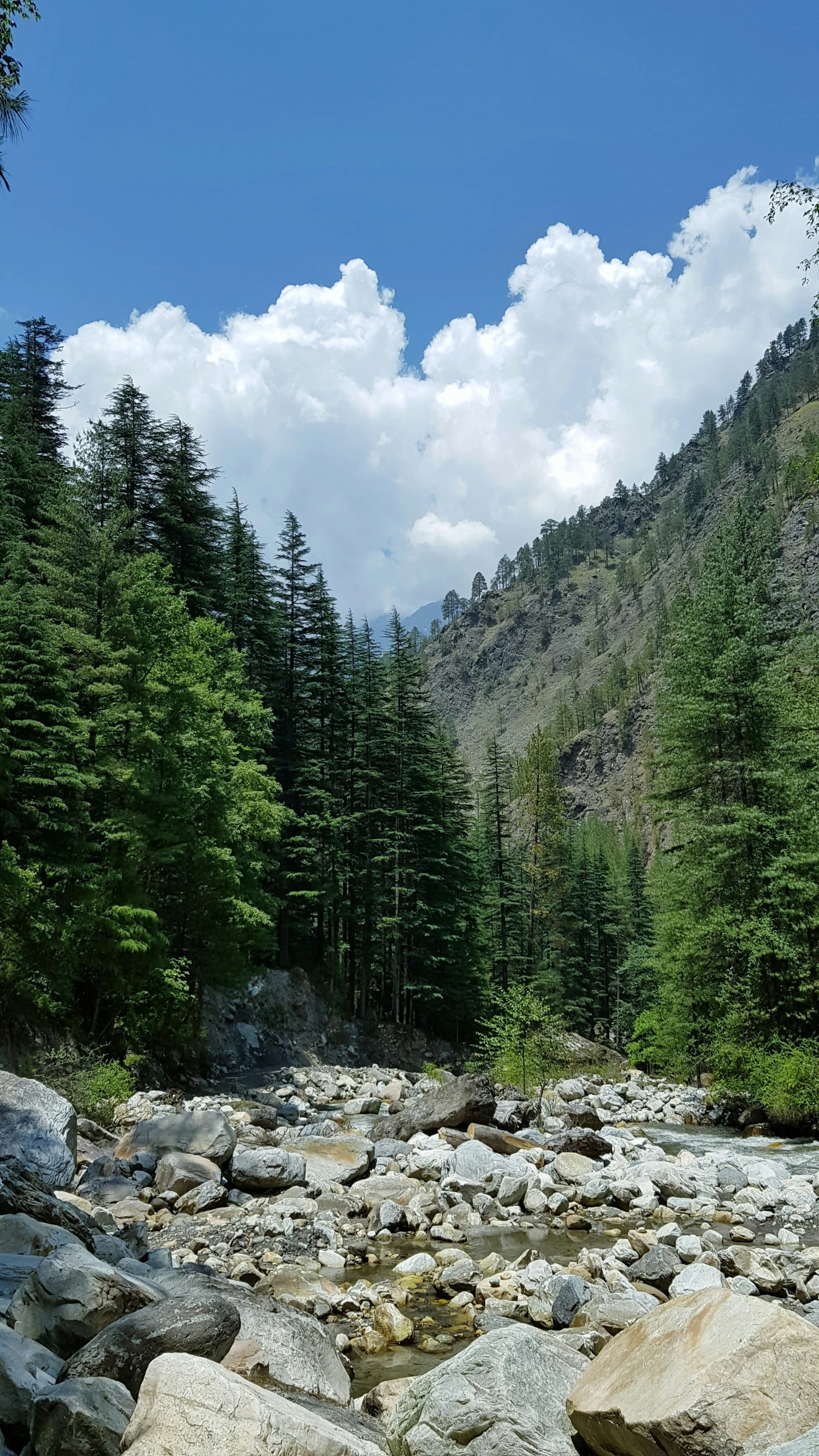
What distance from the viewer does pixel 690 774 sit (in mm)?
26531

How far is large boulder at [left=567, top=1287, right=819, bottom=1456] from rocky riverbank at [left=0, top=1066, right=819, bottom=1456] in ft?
0.04

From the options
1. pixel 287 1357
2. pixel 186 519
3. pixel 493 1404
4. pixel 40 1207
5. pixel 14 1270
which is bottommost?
pixel 287 1357

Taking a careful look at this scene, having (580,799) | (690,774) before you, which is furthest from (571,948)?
(580,799)

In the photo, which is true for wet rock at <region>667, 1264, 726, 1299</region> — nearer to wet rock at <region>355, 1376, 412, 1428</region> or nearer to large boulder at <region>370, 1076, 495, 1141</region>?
wet rock at <region>355, 1376, 412, 1428</region>

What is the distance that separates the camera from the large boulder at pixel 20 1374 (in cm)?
495

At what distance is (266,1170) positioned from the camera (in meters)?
13.6

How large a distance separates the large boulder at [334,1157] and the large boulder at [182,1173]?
146 cm

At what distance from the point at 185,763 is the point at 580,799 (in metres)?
145

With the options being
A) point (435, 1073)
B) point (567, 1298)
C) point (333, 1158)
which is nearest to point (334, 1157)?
point (333, 1158)

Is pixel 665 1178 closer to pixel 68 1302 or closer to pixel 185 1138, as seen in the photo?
pixel 185 1138

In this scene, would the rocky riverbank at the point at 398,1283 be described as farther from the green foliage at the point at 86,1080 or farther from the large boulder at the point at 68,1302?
the green foliage at the point at 86,1080

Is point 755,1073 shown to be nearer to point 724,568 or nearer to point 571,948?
point 724,568

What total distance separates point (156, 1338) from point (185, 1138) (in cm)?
901

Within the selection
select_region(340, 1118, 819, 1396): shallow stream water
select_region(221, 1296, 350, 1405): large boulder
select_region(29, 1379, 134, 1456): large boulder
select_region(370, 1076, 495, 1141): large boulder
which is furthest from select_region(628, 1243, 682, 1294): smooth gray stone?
select_region(370, 1076, 495, 1141): large boulder
